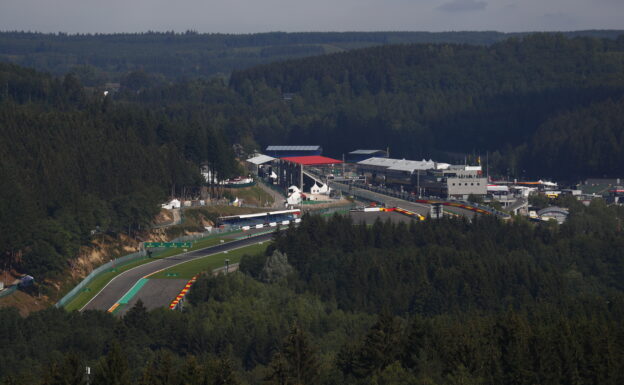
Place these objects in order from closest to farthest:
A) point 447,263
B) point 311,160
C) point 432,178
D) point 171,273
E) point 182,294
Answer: point 182,294, point 447,263, point 171,273, point 432,178, point 311,160

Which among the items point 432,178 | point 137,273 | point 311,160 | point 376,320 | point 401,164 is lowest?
point 311,160

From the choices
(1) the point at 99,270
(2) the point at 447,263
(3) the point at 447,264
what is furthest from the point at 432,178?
(1) the point at 99,270

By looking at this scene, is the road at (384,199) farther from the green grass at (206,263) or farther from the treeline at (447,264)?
the green grass at (206,263)

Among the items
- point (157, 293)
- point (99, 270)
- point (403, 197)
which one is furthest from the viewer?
point (403, 197)

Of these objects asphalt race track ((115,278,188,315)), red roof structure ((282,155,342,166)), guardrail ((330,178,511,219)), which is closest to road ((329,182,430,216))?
guardrail ((330,178,511,219))

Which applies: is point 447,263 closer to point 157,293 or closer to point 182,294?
point 182,294

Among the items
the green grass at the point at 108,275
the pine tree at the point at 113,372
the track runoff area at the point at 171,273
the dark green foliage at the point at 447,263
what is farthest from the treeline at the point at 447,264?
the pine tree at the point at 113,372

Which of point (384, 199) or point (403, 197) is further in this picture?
point (403, 197)
